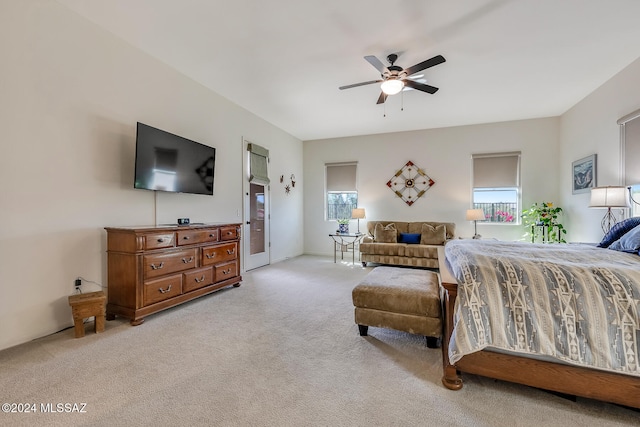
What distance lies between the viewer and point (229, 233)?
3.90 metres

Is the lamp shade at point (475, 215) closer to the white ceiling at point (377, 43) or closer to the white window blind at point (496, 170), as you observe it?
the white window blind at point (496, 170)

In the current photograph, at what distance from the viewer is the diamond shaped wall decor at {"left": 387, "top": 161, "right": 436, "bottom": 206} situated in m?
6.17

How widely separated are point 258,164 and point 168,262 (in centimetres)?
280

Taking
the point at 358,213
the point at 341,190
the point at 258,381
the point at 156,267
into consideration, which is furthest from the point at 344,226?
the point at 258,381

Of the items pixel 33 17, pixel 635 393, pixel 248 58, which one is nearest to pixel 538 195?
pixel 635 393

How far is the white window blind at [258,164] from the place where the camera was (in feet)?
16.8

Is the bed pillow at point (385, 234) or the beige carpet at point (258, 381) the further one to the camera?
the bed pillow at point (385, 234)

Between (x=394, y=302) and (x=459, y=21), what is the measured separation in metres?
2.73

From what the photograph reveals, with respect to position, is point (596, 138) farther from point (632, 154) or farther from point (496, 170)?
point (496, 170)

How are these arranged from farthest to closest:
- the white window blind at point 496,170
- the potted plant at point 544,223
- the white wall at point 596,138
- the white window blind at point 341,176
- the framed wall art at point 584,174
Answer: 1. the white window blind at point 341,176
2. the white window blind at point 496,170
3. the potted plant at point 544,223
4. the framed wall art at point 584,174
5. the white wall at point 596,138

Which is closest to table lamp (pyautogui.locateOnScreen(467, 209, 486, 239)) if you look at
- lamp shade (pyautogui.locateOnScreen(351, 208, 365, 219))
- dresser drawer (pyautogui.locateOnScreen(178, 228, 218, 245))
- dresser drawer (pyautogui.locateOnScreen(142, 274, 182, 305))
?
lamp shade (pyautogui.locateOnScreen(351, 208, 365, 219))

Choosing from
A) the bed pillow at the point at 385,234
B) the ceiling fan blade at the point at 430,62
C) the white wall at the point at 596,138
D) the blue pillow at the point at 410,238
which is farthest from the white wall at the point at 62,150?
the white wall at the point at 596,138

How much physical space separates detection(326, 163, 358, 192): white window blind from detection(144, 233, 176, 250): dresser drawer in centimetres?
451

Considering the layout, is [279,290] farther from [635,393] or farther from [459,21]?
[459,21]
